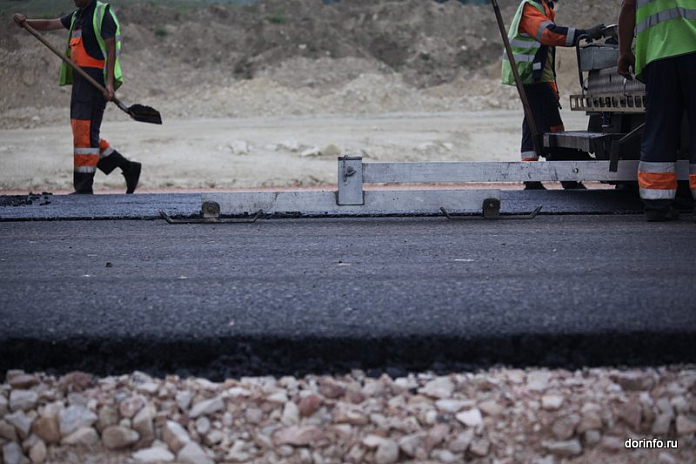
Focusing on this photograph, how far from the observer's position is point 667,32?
5.32 m

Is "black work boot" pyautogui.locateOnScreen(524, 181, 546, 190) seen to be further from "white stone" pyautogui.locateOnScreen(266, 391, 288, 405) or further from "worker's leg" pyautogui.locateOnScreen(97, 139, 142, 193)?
"white stone" pyautogui.locateOnScreen(266, 391, 288, 405)

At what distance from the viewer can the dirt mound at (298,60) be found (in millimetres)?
24188

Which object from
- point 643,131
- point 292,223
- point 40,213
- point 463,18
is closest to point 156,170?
point 40,213

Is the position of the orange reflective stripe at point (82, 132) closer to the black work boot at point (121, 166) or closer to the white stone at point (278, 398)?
the black work boot at point (121, 166)

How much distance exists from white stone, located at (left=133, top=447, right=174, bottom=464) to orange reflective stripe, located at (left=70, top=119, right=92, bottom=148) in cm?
541

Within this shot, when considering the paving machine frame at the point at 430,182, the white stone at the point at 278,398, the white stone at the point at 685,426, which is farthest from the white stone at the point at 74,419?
the paving machine frame at the point at 430,182

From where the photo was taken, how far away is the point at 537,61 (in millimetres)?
7461

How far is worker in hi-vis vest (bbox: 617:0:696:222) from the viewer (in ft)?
17.3

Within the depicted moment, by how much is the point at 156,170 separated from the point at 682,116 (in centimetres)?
897

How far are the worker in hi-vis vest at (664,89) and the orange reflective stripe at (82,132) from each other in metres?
4.61

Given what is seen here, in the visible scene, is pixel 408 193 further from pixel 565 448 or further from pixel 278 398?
pixel 565 448

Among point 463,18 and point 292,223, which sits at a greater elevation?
point 463,18

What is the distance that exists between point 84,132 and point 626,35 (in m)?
4.55

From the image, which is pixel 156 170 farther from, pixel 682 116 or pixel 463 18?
pixel 463 18
